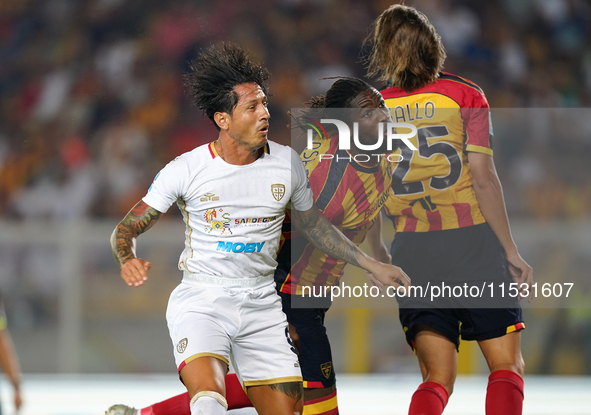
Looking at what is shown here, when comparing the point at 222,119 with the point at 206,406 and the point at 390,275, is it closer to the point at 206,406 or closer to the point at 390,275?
the point at 390,275

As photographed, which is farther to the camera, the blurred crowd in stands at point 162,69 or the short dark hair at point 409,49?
the blurred crowd in stands at point 162,69

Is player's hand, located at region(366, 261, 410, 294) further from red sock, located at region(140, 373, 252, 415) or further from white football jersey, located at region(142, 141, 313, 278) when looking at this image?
red sock, located at region(140, 373, 252, 415)

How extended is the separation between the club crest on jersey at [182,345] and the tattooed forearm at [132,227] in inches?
15.0

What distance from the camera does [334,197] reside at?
2709mm

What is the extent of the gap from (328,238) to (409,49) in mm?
856

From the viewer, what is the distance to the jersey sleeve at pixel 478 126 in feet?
8.50

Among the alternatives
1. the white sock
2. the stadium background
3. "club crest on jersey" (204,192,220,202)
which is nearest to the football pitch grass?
the stadium background

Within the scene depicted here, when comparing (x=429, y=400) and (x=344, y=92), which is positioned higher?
(x=344, y=92)

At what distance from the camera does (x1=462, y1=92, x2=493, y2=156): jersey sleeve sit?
8.50ft

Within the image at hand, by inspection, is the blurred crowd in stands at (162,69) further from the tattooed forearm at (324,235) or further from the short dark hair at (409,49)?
the tattooed forearm at (324,235)

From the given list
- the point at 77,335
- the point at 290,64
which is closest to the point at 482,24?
the point at 290,64

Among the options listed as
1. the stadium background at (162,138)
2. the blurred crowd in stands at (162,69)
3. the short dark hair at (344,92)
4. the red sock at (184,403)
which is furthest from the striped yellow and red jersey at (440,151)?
the blurred crowd in stands at (162,69)

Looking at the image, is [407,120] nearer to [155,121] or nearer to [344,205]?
[344,205]

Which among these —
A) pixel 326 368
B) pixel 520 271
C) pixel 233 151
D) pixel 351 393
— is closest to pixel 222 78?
pixel 233 151
